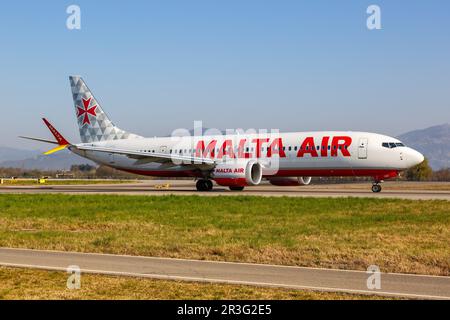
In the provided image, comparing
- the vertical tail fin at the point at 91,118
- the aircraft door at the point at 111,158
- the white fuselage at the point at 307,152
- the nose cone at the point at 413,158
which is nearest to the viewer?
the nose cone at the point at 413,158

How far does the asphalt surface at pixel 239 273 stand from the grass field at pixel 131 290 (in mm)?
514

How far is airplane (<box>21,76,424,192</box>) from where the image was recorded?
39375 mm

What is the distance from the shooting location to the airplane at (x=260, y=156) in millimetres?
39375

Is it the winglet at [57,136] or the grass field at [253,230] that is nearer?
the grass field at [253,230]

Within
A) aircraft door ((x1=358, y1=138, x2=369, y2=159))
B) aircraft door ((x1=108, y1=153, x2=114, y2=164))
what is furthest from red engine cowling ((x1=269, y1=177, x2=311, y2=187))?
aircraft door ((x1=108, y1=153, x2=114, y2=164))

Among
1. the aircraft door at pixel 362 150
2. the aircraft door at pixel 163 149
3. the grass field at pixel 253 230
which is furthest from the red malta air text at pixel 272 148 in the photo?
the grass field at pixel 253 230

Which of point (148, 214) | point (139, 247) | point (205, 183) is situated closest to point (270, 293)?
point (139, 247)

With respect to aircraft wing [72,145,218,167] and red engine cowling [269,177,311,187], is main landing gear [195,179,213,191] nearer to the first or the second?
aircraft wing [72,145,218,167]

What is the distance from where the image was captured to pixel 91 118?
54.2 m

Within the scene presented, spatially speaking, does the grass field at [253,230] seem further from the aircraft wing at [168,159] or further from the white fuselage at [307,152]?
the aircraft wing at [168,159]

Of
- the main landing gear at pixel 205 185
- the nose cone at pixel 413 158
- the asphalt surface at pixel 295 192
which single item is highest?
the nose cone at pixel 413 158

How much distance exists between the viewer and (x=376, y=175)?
39.7 meters

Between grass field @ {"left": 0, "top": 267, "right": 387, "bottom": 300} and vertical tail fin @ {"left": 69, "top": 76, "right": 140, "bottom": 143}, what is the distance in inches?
1669
